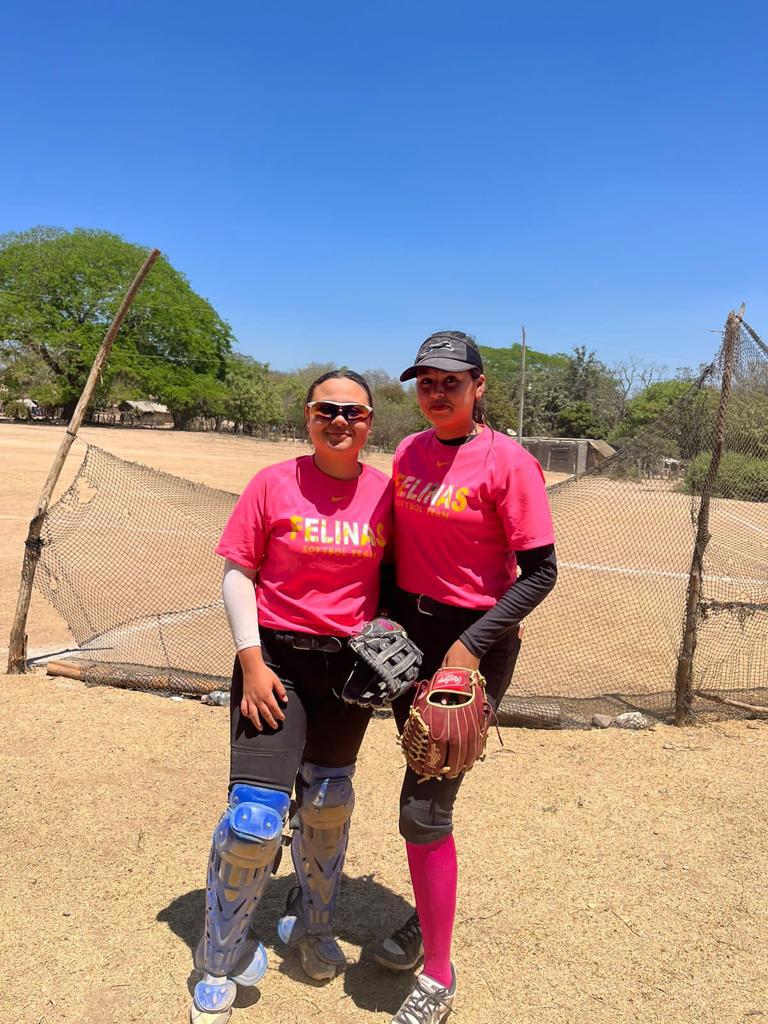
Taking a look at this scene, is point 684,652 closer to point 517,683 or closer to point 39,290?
point 517,683

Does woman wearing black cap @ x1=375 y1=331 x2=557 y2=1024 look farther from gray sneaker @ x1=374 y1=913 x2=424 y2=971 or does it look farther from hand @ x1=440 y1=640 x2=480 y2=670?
gray sneaker @ x1=374 y1=913 x2=424 y2=971

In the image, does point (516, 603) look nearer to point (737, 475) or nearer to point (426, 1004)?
point (426, 1004)

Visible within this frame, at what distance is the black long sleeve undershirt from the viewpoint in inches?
83.0

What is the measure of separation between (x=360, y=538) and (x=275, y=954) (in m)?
1.48

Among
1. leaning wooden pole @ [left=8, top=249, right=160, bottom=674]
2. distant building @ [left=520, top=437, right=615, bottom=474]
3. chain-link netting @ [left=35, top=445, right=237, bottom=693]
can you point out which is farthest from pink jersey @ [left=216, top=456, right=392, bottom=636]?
distant building @ [left=520, top=437, right=615, bottom=474]

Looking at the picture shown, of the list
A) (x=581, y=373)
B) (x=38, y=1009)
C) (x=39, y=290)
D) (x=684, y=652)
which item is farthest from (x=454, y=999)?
(x=39, y=290)

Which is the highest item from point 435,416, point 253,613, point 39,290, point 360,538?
point 39,290

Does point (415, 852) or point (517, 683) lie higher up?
point (415, 852)

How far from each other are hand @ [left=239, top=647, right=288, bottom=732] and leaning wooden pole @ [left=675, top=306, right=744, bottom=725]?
323 cm

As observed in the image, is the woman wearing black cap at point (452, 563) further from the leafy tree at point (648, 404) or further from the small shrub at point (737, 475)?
the leafy tree at point (648, 404)

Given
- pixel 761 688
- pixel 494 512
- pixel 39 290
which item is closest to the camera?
pixel 494 512

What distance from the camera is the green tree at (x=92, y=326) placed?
5041 cm

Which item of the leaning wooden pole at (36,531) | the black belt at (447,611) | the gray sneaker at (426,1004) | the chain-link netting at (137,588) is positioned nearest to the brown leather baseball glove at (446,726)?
the black belt at (447,611)

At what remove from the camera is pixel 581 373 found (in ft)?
176
